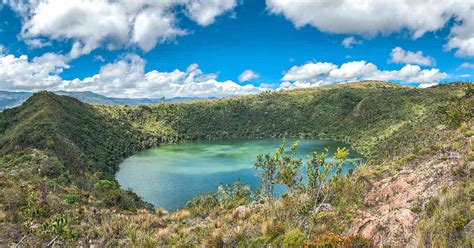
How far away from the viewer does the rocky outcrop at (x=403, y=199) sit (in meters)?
9.09

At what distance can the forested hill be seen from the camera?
2608 inches

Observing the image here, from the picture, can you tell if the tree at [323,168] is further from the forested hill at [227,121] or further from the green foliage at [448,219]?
the forested hill at [227,121]

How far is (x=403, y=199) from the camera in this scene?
37.6 feet

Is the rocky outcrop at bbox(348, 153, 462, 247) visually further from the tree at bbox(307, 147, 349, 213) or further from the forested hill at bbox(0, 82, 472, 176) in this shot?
the forested hill at bbox(0, 82, 472, 176)

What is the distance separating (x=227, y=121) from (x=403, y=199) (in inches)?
6747

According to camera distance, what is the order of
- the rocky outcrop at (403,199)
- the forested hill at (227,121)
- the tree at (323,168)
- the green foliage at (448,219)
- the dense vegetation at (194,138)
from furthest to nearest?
the forested hill at (227,121) < the dense vegetation at (194,138) < the tree at (323,168) < the rocky outcrop at (403,199) < the green foliage at (448,219)

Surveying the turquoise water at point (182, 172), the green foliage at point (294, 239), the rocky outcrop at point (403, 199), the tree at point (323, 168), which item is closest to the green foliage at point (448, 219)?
the rocky outcrop at point (403, 199)

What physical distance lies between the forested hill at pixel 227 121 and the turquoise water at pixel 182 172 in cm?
776

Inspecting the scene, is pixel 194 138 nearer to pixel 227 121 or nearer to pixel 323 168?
pixel 227 121

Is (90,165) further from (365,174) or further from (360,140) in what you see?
(360,140)

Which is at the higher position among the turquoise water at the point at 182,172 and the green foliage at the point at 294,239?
the green foliage at the point at 294,239

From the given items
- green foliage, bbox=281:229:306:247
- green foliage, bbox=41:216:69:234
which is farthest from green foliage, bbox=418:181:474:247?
green foliage, bbox=41:216:69:234

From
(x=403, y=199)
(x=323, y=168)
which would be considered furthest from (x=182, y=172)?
(x=403, y=199)

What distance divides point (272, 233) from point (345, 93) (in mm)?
181311
